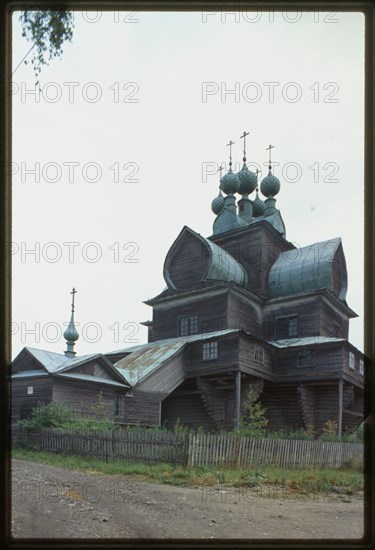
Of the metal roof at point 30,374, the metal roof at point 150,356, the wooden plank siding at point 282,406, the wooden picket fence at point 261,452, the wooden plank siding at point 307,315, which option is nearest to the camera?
the wooden picket fence at point 261,452

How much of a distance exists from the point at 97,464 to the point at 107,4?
1385cm

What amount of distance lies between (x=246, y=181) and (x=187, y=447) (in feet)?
80.1

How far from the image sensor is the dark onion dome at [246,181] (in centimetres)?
3647

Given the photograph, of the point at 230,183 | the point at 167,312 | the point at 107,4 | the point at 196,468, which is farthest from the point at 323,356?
the point at 107,4

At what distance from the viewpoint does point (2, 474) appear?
4.03m

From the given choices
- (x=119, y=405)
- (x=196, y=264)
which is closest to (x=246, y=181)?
(x=196, y=264)

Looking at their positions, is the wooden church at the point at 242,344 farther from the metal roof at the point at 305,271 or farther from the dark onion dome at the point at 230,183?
the dark onion dome at the point at 230,183

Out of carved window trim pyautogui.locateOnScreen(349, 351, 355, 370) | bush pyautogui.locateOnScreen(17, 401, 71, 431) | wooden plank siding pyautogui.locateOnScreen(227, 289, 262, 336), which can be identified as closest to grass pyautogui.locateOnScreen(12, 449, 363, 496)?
bush pyautogui.locateOnScreen(17, 401, 71, 431)

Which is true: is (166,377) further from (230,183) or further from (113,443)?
(230,183)

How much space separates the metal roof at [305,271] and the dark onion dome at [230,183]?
6.98m

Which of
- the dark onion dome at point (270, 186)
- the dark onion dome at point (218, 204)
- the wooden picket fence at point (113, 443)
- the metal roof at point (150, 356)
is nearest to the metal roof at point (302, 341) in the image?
the metal roof at point (150, 356)

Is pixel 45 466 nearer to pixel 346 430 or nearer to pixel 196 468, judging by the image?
pixel 196 468

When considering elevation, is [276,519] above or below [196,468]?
above

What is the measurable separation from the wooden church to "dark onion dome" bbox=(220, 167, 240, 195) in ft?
11.2
